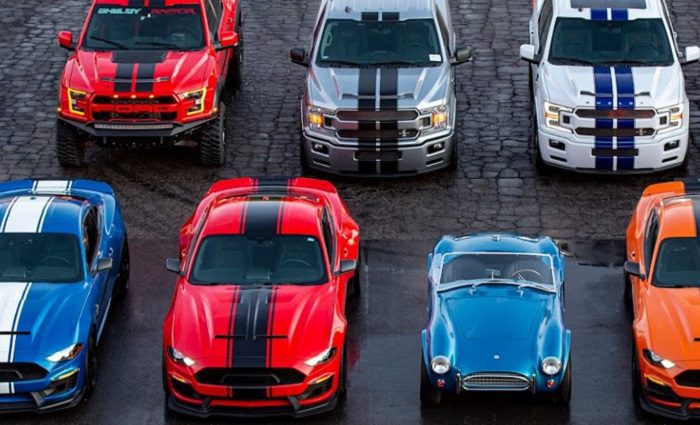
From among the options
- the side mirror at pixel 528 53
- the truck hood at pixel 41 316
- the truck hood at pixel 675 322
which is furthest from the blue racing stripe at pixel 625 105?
the truck hood at pixel 41 316

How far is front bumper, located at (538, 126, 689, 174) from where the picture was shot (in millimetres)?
20625

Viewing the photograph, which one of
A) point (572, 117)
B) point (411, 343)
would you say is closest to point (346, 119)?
point (572, 117)

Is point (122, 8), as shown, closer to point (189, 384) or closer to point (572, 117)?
point (572, 117)

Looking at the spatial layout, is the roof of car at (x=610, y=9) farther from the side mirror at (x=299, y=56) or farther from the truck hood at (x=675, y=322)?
the truck hood at (x=675, y=322)

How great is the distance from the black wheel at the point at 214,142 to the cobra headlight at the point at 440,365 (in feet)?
24.2

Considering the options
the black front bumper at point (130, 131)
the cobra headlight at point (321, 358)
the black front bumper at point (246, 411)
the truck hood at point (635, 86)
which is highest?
→ the truck hood at point (635, 86)

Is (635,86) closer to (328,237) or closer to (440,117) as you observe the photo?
(440,117)

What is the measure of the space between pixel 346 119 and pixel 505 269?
16.2 ft

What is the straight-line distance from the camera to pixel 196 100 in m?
21.3

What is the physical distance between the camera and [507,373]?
14.9 m

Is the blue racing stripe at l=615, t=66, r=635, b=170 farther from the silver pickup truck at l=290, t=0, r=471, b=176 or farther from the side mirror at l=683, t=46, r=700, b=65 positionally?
the silver pickup truck at l=290, t=0, r=471, b=176

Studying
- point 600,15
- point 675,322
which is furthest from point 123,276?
point 600,15

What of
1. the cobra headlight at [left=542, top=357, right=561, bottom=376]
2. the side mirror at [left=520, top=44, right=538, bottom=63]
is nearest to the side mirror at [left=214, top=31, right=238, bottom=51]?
the side mirror at [left=520, top=44, right=538, bottom=63]

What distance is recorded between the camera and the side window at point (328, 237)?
16.5m
